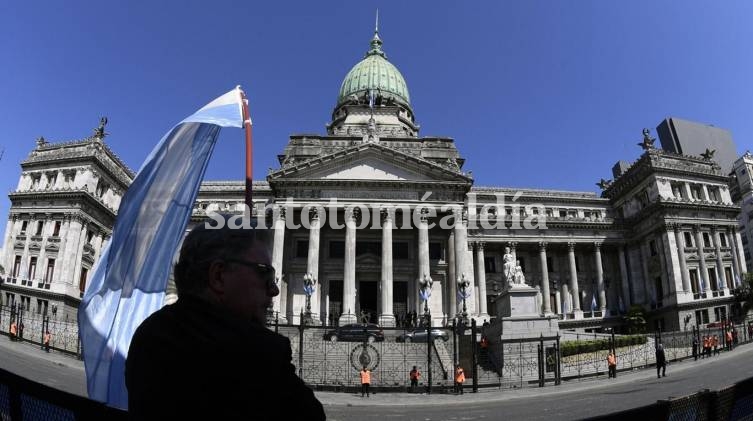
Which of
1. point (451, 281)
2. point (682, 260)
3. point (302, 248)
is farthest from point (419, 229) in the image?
point (682, 260)

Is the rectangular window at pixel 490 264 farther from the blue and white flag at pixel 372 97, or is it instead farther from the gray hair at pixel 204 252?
the gray hair at pixel 204 252

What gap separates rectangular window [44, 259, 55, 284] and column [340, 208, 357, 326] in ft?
88.9

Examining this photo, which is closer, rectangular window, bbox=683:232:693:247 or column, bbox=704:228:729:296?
column, bbox=704:228:729:296

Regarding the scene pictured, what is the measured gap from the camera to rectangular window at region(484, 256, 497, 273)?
53.4 metres

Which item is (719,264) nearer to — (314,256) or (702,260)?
(702,260)

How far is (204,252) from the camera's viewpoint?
2.26m

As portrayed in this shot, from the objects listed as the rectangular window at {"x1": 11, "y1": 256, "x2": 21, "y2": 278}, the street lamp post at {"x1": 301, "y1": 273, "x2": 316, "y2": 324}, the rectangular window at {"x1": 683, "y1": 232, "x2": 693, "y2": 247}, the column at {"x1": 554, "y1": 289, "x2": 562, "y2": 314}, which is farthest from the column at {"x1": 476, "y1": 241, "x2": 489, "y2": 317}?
the rectangular window at {"x1": 11, "y1": 256, "x2": 21, "y2": 278}

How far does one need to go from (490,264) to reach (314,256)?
2154cm

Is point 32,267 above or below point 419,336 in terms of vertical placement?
above

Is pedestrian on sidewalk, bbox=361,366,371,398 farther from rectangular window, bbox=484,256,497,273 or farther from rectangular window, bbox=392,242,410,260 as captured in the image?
rectangular window, bbox=484,256,497,273

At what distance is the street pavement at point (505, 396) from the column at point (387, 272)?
17941 mm

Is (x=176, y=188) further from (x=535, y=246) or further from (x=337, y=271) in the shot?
(x=535, y=246)

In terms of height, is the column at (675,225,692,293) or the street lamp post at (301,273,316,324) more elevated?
the column at (675,225,692,293)

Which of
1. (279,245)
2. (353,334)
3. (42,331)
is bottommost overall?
(353,334)
